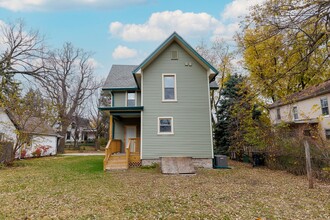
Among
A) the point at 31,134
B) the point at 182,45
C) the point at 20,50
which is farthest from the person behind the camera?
the point at 20,50

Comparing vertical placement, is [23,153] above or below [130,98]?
below

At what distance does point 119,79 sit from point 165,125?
605cm

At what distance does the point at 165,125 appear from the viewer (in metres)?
12.0

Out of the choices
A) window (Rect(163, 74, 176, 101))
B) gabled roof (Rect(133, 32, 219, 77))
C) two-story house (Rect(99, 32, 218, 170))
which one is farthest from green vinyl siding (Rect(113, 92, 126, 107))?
window (Rect(163, 74, 176, 101))

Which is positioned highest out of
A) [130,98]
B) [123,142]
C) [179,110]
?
[130,98]

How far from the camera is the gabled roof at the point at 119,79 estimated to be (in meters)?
14.5

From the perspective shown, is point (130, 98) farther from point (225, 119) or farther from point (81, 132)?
point (81, 132)

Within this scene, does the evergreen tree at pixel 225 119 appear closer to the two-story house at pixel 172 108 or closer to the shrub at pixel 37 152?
the two-story house at pixel 172 108

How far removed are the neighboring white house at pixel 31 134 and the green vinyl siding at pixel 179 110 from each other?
7.76 meters

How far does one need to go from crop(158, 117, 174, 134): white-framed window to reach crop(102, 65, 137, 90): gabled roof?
12.1 ft

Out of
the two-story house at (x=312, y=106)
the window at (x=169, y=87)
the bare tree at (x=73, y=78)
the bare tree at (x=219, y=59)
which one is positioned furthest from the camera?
the bare tree at (x=73, y=78)

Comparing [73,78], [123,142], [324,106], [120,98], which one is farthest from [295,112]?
[73,78]

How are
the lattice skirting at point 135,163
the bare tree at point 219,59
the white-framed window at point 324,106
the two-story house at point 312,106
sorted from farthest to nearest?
the bare tree at point 219,59
the white-framed window at point 324,106
the two-story house at point 312,106
the lattice skirting at point 135,163

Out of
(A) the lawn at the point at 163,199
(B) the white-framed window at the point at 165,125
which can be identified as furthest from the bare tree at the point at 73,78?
(A) the lawn at the point at 163,199
